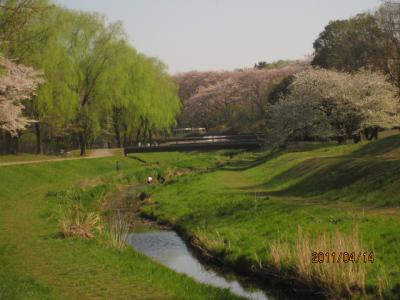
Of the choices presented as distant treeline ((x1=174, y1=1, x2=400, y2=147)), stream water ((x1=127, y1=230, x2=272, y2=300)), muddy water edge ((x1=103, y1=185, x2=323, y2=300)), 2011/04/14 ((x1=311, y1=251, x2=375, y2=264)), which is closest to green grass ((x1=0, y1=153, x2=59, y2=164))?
muddy water edge ((x1=103, y1=185, x2=323, y2=300))

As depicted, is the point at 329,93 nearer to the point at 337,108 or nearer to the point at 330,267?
the point at 337,108

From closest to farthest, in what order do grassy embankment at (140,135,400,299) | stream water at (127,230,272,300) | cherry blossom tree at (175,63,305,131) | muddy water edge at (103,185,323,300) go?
grassy embankment at (140,135,400,299) < muddy water edge at (103,185,323,300) < stream water at (127,230,272,300) < cherry blossom tree at (175,63,305,131)

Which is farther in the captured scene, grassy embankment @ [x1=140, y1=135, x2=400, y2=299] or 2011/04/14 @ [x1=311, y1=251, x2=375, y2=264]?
grassy embankment @ [x1=140, y1=135, x2=400, y2=299]

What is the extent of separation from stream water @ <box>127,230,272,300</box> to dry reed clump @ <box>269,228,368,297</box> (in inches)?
52.9

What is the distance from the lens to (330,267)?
45.0ft

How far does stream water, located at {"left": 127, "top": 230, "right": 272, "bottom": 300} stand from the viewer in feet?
54.4

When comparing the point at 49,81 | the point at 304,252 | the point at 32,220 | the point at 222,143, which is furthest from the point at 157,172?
the point at 304,252

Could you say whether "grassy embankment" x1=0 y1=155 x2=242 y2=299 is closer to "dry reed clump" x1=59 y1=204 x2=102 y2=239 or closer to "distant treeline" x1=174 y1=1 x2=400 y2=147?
"dry reed clump" x1=59 y1=204 x2=102 y2=239

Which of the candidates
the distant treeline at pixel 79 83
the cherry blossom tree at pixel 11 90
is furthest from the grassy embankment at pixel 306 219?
the distant treeline at pixel 79 83

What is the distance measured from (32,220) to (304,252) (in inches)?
602

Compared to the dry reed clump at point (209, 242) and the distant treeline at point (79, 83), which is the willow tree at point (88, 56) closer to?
the distant treeline at point (79, 83)

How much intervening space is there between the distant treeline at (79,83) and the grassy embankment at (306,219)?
17940mm

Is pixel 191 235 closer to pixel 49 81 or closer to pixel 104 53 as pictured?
pixel 49 81

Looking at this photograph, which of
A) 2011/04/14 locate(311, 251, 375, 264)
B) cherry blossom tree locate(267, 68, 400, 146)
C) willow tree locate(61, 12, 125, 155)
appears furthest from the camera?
willow tree locate(61, 12, 125, 155)
